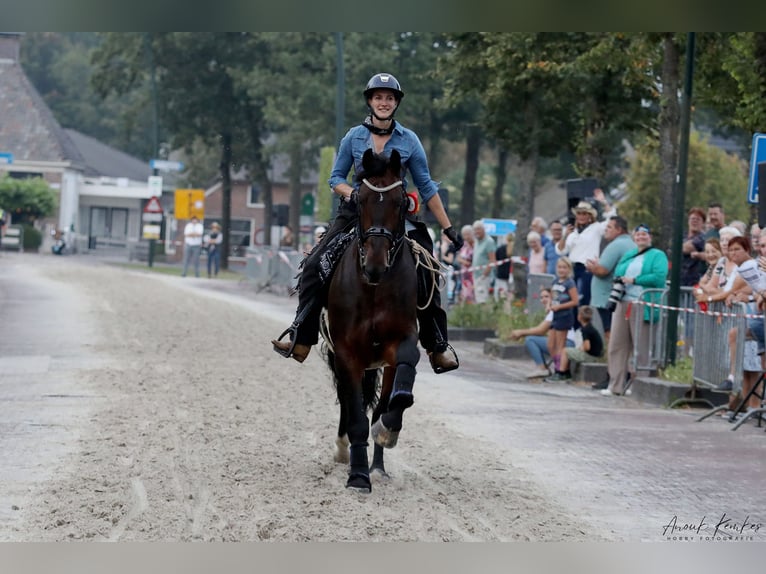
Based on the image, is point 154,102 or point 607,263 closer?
point 607,263

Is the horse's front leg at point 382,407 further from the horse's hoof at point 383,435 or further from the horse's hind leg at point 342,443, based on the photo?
the horse's hind leg at point 342,443

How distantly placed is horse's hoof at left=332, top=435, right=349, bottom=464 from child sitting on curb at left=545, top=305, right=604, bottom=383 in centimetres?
831

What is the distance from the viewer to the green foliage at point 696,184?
171 feet

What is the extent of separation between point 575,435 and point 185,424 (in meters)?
3.53

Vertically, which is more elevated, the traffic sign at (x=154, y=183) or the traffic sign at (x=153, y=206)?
the traffic sign at (x=154, y=183)

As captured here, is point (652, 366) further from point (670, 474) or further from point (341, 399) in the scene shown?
point (341, 399)

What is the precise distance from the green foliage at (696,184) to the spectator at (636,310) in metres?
32.2

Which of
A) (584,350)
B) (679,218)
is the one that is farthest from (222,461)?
(584,350)

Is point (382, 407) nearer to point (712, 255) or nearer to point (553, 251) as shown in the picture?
point (712, 255)

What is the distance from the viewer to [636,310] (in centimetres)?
1708

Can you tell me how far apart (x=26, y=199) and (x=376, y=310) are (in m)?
67.8

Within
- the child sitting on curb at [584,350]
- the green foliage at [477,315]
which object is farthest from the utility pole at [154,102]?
the child sitting on curb at [584,350]
